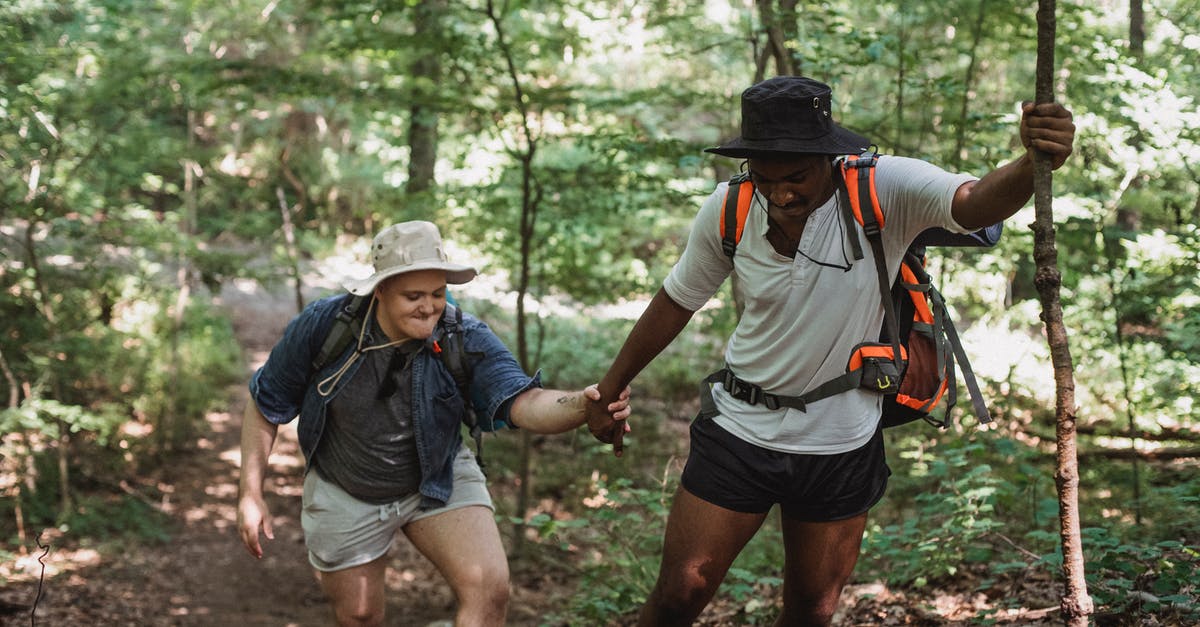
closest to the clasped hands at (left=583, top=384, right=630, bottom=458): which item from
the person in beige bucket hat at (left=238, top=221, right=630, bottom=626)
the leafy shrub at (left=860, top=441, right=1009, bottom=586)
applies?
the person in beige bucket hat at (left=238, top=221, right=630, bottom=626)

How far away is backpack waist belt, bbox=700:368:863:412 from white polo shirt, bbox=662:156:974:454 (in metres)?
0.02

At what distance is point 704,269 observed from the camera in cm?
304

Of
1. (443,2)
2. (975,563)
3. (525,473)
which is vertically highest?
(443,2)

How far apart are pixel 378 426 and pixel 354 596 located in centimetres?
69

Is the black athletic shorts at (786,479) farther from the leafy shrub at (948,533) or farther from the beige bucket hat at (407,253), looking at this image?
the leafy shrub at (948,533)

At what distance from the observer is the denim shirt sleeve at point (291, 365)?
3.58 metres

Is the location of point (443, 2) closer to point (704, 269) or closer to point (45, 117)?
point (45, 117)

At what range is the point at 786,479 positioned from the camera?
291cm

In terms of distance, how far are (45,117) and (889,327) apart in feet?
28.5

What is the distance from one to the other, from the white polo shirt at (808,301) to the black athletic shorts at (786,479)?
0.04m

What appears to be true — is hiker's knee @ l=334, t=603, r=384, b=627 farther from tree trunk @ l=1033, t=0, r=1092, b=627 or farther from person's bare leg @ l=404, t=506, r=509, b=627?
tree trunk @ l=1033, t=0, r=1092, b=627

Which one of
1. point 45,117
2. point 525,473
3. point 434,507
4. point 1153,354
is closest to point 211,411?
point 45,117

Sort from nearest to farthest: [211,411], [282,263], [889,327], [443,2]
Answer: [889,327] → [443,2] → [282,263] → [211,411]

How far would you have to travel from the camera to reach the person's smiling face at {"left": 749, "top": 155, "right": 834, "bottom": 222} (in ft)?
8.79
